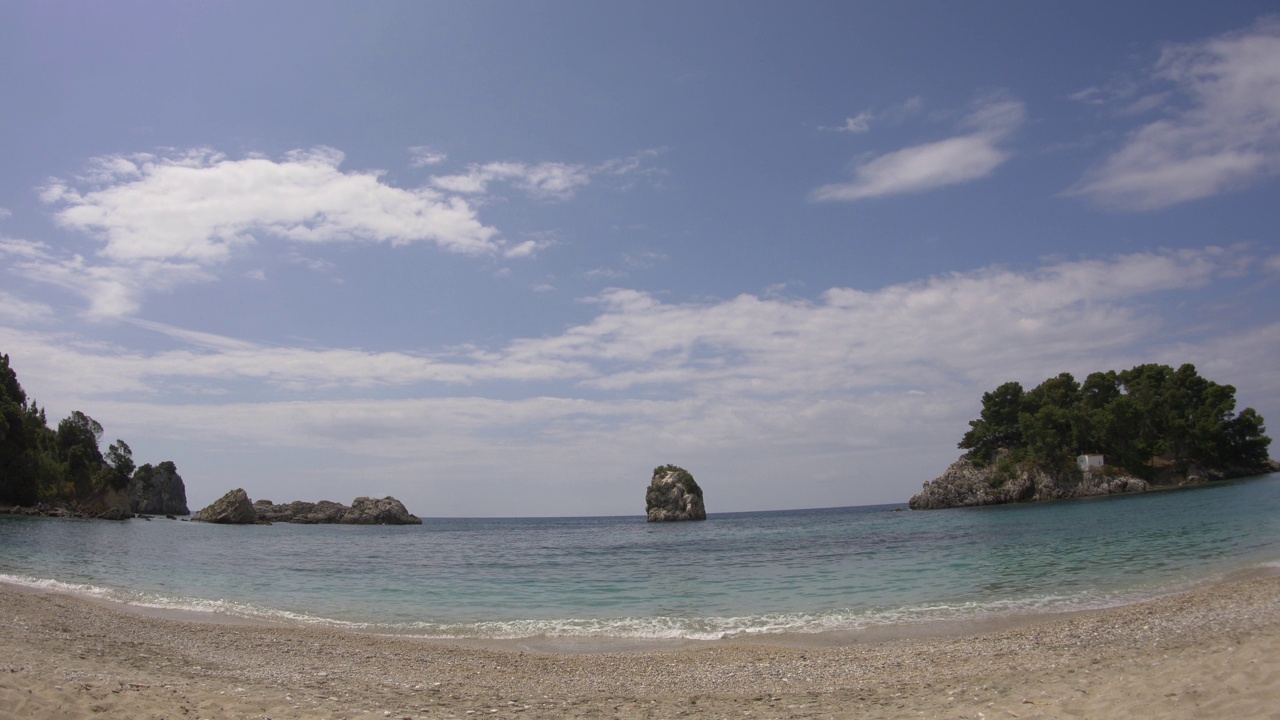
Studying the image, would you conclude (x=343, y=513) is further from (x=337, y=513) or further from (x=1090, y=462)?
(x=1090, y=462)

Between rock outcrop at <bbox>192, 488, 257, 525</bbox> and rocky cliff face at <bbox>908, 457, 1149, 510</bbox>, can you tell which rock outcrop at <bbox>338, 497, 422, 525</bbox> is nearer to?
rock outcrop at <bbox>192, 488, 257, 525</bbox>

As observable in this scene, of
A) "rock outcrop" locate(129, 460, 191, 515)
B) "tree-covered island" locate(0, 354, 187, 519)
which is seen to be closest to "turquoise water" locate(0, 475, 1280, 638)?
"tree-covered island" locate(0, 354, 187, 519)

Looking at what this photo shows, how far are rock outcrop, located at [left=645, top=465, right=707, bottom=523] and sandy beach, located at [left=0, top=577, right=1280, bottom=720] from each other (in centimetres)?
8166

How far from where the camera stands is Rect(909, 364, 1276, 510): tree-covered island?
3593 inches

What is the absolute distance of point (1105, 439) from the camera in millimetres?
93250

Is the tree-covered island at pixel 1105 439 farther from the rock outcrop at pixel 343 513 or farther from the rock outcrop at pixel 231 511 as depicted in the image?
the rock outcrop at pixel 231 511

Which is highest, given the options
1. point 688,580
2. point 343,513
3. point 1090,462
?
point 1090,462

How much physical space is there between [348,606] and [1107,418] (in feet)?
333

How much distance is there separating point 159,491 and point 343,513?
166ft

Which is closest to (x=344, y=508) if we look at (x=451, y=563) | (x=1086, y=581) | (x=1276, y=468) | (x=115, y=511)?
(x=115, y=511)

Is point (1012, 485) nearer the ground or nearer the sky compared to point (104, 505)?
nearer the ground

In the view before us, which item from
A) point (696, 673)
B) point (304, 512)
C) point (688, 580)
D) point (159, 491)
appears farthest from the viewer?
point (159, 491)

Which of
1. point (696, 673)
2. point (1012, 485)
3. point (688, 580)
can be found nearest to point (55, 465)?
point (688, 580)

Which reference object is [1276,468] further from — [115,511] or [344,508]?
[115,511]
